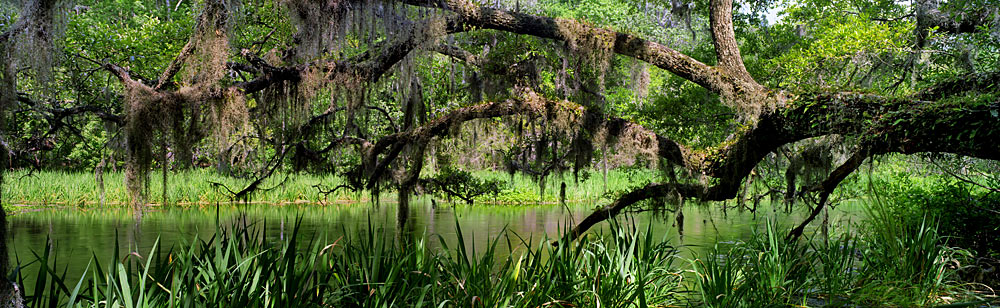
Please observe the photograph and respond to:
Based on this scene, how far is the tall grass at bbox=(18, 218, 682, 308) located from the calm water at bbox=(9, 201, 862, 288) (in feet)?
15.1

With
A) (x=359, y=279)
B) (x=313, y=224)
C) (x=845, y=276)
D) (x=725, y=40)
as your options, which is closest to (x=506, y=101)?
(x=725, y=40)

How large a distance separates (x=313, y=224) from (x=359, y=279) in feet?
32.2

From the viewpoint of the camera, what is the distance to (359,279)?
3840 mm

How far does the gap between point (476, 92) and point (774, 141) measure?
387cm

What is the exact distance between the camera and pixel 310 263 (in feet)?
11.3

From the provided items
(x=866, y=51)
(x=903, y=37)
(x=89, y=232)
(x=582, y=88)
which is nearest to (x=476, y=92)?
(x=582, y=88)

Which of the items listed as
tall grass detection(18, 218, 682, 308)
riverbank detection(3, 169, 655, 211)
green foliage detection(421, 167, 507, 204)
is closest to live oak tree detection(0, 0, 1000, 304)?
green foliage detection(421, 167, 507, 204)

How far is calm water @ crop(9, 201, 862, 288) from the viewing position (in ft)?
33.1

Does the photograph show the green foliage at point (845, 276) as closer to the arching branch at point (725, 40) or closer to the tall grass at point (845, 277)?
the tall grass at point (845, 277)

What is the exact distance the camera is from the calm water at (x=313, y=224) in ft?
33.1

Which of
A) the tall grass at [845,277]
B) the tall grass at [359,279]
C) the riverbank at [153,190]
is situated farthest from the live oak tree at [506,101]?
the riverbank at [153,190]

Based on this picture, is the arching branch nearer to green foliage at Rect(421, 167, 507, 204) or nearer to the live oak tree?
the live oak tree

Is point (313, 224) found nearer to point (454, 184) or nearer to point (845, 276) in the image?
point (454, 184)

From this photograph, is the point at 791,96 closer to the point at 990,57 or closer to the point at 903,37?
the point at 990,57
